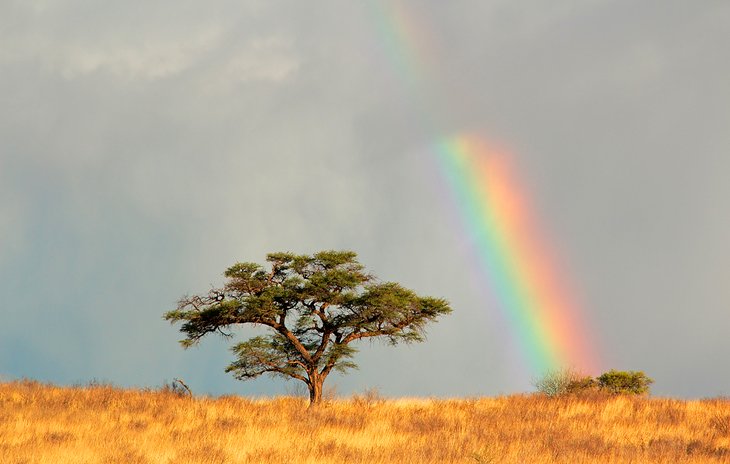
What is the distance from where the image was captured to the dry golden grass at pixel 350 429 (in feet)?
55.0

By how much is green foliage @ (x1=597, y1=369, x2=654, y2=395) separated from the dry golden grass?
25.5 m

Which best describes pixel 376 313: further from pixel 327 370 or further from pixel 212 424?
pixel 212 424

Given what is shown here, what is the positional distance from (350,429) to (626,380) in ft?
131

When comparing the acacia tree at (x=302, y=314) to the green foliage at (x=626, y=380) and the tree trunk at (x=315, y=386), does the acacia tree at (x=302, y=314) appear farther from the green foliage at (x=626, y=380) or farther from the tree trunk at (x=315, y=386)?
the green foliage at (x=626, y=380)

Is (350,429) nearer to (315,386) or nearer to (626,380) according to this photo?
(315,386)

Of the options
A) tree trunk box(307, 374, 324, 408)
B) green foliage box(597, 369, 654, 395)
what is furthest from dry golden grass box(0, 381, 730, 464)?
green foliage box(597, 369, 654, 395)

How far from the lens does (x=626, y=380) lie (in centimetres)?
5556

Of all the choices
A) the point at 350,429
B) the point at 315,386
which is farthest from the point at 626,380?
the point at 350,429

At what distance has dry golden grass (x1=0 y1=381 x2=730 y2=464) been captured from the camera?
55.0ft

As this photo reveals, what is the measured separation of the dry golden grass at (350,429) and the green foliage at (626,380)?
1002 inches

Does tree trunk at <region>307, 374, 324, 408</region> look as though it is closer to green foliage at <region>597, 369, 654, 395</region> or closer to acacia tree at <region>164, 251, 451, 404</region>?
acacia tree at <region>164, 251, 451, 404</region>

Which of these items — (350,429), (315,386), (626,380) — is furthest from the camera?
(626,380)

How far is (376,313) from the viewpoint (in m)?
A: 37.2

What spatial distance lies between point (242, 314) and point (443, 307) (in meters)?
10.1
